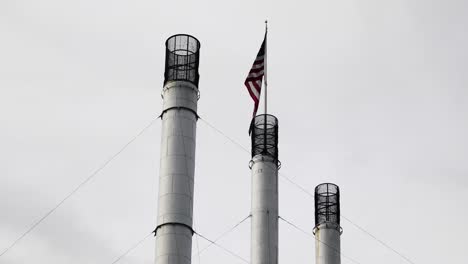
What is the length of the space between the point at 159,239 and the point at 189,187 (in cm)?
391

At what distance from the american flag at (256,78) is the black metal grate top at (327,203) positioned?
1277cm

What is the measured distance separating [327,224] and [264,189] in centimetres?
985

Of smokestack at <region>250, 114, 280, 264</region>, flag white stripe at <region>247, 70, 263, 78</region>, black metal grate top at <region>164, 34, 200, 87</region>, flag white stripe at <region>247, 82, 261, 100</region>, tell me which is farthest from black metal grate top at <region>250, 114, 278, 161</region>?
black metal grate top at <region>164, 34, 200, 87</region>

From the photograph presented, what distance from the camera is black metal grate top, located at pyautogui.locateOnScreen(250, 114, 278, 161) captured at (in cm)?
7800

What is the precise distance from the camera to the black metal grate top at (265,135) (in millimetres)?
78000

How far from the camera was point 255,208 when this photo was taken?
75312 millimetres

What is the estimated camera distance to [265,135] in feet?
258

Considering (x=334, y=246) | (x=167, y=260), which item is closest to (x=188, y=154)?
(x=167, y=260)

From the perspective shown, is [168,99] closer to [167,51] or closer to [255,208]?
[167,51]

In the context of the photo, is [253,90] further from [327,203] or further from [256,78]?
[327,203]

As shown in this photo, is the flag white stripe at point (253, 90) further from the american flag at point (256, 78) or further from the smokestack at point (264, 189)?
the smokestack at point (264, 189)

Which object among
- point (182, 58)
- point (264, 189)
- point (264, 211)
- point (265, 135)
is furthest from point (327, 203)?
point (182, 58)

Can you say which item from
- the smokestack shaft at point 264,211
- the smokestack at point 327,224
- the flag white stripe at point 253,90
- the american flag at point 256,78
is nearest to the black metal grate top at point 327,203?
the smokestack at point 327,224

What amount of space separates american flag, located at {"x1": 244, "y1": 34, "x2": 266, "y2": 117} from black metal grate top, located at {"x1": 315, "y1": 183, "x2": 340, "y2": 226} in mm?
12769
